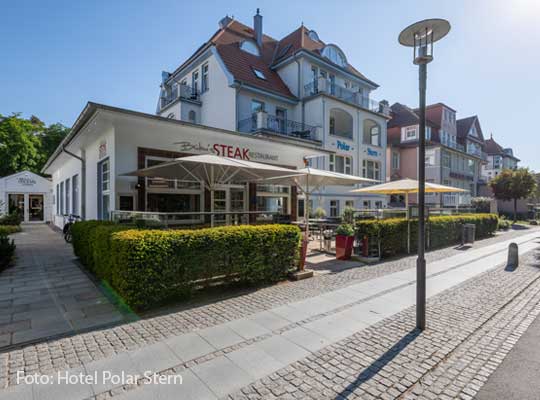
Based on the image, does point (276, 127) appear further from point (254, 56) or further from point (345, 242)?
point (345, 242)

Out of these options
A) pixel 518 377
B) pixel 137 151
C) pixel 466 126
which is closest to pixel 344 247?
pixel 518 377

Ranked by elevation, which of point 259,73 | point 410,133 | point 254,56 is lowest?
point 410,133

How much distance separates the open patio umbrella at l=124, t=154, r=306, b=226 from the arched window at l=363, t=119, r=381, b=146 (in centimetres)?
1665

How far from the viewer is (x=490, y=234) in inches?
587

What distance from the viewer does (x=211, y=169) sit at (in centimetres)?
721

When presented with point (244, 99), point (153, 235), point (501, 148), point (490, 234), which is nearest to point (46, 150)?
point (244, 99)

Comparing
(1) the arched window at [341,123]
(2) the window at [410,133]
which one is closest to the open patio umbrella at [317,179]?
(1) the arched window at [341,123]

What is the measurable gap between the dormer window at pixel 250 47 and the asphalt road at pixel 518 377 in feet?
68.2

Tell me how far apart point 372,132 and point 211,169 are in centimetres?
1939

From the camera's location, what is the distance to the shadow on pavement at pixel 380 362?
266cm

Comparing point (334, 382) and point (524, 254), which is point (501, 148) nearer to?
point (524, 254)

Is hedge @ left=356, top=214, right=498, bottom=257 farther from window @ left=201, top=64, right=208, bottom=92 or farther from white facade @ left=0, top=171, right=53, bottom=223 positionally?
white facade @ left=0, top=171, right=53, bottom=223

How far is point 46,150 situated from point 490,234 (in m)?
42.7

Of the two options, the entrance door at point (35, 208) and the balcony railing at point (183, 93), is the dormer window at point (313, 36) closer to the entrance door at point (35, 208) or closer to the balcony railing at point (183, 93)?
the balcony railing at point (183, 93)
